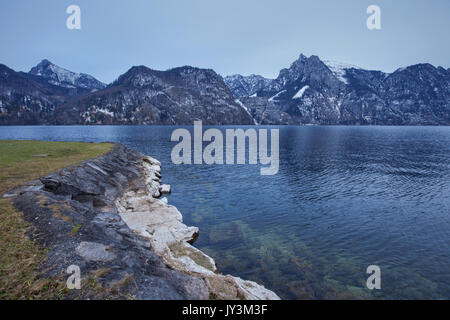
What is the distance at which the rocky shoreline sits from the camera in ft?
28.8

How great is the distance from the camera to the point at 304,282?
1525 centimetres

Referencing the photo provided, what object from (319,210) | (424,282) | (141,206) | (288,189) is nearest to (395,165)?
(288,189)

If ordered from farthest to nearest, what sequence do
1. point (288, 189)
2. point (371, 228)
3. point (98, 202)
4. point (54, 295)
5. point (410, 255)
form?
point (288, 189) → point (371, 228) → point (98, 202) → point (410, 255) → point (54, 295)

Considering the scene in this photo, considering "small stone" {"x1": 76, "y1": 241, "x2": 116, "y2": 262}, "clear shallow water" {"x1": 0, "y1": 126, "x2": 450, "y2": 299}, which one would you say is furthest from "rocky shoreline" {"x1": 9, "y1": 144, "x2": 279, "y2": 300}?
"clear shallow water" {"x1": 0, "y1": 126, "x2": 450, "y2": 299}

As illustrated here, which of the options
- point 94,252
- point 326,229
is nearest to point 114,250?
point 94,252

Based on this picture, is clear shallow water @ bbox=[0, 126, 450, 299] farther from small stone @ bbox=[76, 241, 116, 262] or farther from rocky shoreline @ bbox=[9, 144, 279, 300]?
small stone @ bbox=[76, 241, 116, 262]

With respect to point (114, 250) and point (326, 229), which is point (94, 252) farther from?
point (326, 229)

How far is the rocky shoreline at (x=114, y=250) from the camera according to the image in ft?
28.8

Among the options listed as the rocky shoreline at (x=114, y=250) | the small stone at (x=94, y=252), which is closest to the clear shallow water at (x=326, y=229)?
the rocky shoreline at (x=114, y=250)

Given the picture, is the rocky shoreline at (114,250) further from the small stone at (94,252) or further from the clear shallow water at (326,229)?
the clear shallow water at (326,229)

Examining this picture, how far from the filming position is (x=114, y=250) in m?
11.1
